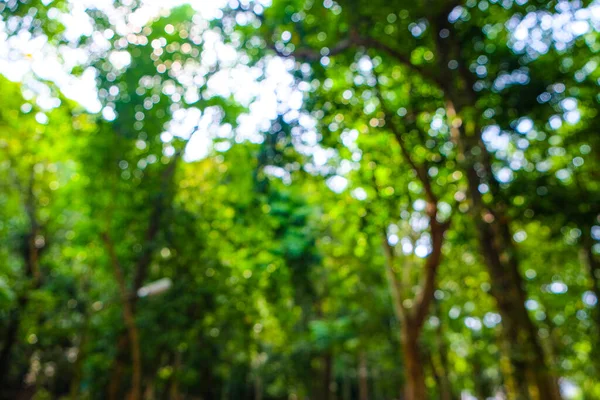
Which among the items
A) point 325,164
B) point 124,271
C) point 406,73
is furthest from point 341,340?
point 406,73

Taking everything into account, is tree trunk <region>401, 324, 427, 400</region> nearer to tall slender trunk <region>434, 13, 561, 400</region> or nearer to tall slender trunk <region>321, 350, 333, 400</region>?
tall slender trunk <region>434, 13, 561, 400</region>

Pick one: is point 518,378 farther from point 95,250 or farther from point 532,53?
point 95,250

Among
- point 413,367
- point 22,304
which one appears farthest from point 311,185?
point 22,304

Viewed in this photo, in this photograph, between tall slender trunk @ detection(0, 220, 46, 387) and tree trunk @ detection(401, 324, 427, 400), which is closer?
tree trunk @ detection(401, 324, 427, 400)

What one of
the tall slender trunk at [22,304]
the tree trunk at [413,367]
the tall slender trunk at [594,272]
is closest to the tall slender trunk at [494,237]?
the tree trunk at [413,367]

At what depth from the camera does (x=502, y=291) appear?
19.4 feet

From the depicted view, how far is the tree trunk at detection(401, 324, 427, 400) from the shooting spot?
8.56 metres

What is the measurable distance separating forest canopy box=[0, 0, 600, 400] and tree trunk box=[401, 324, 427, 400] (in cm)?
5

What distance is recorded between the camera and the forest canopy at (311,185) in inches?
251

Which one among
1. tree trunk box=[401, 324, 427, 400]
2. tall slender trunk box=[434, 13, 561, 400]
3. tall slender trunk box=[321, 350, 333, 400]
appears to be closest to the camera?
tall slender trunk box=[434, 13, 561, 400]

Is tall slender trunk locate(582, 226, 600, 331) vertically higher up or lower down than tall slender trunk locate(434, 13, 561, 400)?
lower down

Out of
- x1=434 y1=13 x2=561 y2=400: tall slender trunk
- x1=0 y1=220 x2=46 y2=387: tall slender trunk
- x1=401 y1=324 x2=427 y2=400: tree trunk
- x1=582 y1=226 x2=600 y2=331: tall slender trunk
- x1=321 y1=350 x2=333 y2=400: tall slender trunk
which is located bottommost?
x1=321 y1=350 x2=333 y2=400: tall slender trunk

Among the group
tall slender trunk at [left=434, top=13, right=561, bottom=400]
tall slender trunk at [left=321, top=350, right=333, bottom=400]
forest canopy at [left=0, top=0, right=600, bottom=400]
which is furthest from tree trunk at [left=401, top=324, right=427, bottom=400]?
tall slender trunk at [left=321, top=350, right=333, bottom=400]

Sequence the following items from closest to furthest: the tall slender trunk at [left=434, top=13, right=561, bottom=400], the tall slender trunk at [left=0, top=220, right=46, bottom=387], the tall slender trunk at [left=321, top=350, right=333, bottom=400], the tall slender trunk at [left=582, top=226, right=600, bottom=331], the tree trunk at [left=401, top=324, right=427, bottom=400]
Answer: the tall slender trunk at [left=434, top=13, right=561, bottom=400], the tree trunk at [left=401, top=324, right=427, bottom=400], the tall slender trunk at [left=582, top=226, right=600, bottom=331], the tall slender trunk at [left=0, top=220, right=46, bottom=387], the tall slender trunk at [left=321, top=350, right=333, bottom=400]
